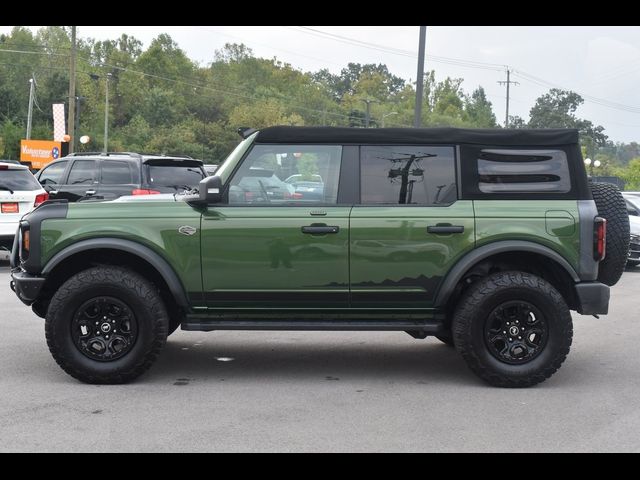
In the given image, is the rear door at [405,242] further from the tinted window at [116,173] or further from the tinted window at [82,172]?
the tinted window at [82,172]

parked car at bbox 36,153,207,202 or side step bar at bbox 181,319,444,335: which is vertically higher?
parked car at bbox 36,153,207,202

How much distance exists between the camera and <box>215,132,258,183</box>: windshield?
701 centimetres

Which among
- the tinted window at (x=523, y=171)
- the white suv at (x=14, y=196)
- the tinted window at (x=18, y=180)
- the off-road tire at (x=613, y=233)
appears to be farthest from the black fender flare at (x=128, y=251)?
the tinted window at (x=18, y=180)

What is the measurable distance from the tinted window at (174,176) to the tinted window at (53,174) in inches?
90.1

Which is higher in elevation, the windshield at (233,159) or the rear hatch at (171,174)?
the windshield at (233,159)

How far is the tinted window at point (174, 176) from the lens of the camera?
51.6 ft

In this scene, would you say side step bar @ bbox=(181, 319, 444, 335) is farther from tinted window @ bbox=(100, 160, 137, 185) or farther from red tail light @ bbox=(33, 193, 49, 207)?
tinted window @ bbox=(100, 160, 137, 185)

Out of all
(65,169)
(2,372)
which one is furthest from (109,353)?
(65,169)

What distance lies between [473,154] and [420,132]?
449 millimetres

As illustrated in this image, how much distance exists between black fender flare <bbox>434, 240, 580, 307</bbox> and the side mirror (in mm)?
1849

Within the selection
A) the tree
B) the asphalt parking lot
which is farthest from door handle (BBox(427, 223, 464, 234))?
the tree

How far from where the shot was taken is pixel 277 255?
6828 mm

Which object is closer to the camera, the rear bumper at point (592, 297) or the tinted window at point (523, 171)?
the rear bumper at point (592, 297)
